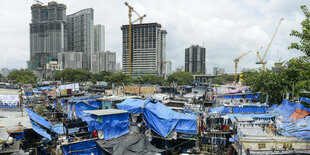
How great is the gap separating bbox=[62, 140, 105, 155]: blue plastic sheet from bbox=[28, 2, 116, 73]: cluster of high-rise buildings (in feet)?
393

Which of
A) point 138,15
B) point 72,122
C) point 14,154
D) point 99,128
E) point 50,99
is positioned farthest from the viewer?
point 138,15

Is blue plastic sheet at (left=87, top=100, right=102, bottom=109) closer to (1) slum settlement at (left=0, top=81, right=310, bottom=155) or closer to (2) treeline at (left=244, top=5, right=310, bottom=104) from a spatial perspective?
(1) slum settlement at (left=0, top=81, right=310, bottom=155)

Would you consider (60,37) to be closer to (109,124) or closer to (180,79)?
(180,79)

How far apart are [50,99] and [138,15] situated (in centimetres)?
8968

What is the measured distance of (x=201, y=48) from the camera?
138 m

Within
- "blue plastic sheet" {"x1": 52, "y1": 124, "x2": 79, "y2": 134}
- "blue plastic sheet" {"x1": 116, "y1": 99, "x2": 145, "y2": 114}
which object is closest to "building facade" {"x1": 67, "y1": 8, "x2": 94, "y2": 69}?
"blue plastic sheet" {"x1": 52, "y1": 124, "x2": 79, "y2": 134}

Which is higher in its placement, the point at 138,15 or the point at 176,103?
the point at 138,15

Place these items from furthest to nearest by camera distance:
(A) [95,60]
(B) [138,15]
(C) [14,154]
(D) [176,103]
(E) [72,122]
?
(A) [95,60], (B) [138,15], (D) [176,103], (E) [72,122], (C) [14,154]

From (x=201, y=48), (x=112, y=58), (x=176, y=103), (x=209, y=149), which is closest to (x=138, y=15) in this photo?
(x=112, y=58)

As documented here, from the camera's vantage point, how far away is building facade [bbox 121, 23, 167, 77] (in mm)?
100125

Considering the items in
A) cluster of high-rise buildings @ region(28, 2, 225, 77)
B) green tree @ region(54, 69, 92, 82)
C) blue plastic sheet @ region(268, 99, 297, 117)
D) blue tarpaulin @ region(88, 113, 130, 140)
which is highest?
cluster of high-rise buildings @ region(28, 2, 225, 77)

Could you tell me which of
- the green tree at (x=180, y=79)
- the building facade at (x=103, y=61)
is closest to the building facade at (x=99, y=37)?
the building facade at (x=103, y=61)

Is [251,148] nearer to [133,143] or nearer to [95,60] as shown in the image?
[133,143]

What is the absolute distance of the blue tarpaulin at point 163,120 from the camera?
1041cm
